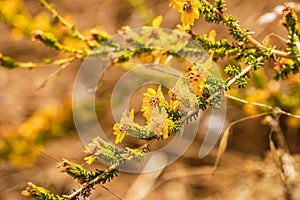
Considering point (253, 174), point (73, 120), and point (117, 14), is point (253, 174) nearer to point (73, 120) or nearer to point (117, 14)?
point (73, 120)

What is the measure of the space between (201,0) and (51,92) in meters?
1.50

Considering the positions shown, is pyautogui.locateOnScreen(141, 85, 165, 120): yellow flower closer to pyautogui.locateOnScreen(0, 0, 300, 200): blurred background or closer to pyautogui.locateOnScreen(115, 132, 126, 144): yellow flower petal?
pyautogui.locateOnScreen(115, 132, 126, 144): yellow flower petal

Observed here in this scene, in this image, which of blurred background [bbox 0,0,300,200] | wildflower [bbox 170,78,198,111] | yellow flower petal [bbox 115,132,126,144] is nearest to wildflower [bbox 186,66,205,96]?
wildflower [bbox 170,78,198,111]

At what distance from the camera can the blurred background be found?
53.1 inches

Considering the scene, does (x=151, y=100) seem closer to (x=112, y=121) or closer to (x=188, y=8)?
(x=188, y=8)

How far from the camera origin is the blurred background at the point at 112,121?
135 centimetres

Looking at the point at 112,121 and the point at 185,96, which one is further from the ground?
the point at 112,121

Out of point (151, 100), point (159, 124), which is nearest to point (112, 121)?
point (151, 100)

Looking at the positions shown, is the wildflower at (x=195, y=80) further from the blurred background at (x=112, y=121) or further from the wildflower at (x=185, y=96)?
the blurred background at (x=112, y=121)

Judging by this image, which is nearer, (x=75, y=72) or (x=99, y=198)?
(x=99, y=198)

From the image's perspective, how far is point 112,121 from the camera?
206 centimetres

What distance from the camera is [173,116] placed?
843 mm

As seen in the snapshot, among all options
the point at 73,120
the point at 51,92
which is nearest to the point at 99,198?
the point at 73,120

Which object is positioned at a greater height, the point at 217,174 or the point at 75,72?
the point at 75,72
